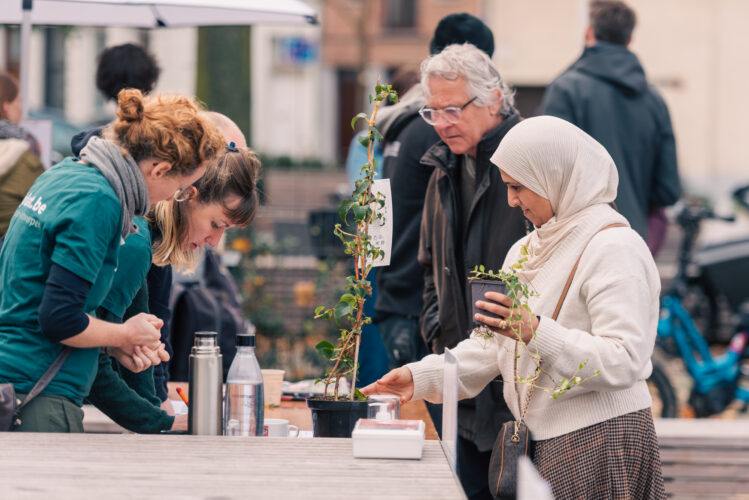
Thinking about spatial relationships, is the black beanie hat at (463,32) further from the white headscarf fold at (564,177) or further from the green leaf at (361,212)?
the green leaf at (361,212)

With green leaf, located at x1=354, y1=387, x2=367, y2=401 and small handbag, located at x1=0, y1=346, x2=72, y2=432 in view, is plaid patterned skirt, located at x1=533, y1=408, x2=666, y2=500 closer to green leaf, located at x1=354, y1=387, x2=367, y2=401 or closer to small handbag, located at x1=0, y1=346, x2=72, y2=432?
green leaf, located at x1=354, y1=387, x2=367, y2=401

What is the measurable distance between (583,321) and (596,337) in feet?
0.40

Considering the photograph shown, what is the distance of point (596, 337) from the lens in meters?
2.50

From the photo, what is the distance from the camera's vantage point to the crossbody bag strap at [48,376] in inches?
95.0

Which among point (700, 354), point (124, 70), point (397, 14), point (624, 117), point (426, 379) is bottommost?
point (700, 354)

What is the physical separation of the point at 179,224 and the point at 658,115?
9.04 ft

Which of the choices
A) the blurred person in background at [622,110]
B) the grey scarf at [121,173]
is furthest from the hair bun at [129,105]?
the blurred person in background at [622,110]

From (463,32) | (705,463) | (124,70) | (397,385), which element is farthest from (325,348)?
(124,70)

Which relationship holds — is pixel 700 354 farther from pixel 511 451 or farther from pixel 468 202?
pixel 511 451

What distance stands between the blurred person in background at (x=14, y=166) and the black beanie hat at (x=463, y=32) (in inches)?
68.6

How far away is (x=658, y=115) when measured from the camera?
495cm

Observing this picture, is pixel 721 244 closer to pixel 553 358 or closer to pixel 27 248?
pixel 553 358

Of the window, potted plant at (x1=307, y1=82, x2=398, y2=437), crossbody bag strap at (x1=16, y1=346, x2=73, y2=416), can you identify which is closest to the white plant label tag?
potted plant at (x1=307, y1=82, x2=398, y2=437)

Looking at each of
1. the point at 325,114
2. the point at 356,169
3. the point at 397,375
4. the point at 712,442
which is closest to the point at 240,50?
the point at 356,169
